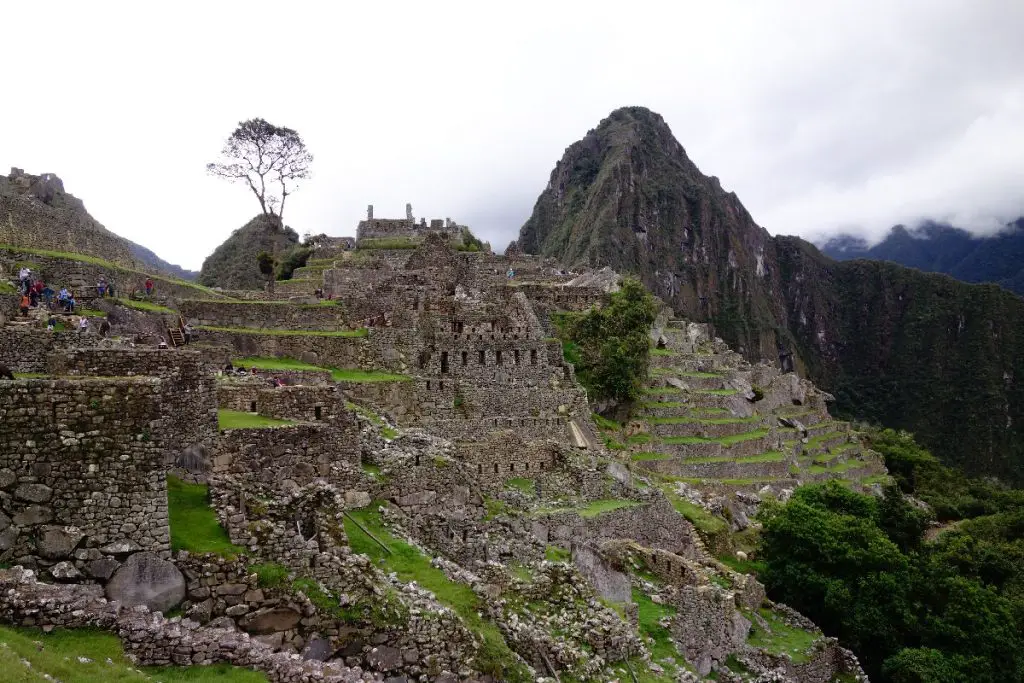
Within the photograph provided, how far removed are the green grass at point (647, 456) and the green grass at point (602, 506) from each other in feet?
25.3

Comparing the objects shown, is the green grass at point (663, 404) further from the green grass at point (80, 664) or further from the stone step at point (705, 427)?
the green grass at point (80, 664)

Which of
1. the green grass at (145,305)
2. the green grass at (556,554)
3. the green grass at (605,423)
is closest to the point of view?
the green grass at (556,554)

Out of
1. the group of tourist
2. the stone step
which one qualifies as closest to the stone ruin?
the group of tourist

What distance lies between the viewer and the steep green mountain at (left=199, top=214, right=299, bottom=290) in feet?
147

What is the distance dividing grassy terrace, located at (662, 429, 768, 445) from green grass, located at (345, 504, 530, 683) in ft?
75.7

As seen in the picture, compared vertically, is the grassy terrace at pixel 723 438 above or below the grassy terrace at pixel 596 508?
above

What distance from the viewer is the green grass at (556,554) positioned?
14797 mm

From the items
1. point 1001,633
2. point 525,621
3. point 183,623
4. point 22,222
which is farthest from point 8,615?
point 1001,633

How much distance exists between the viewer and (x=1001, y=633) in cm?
2166

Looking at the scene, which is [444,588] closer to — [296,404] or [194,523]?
[194,523]

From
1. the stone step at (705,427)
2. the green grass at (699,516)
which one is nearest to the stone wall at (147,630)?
the green grass at (699,516)

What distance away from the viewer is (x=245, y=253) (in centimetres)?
4722

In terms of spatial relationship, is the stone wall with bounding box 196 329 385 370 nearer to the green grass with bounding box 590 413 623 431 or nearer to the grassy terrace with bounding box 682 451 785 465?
the green grass with bounding box 590 413 623 431

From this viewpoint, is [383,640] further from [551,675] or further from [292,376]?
[292,376]
